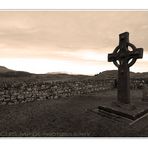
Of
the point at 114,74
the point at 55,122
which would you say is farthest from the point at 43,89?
the point at 114,74

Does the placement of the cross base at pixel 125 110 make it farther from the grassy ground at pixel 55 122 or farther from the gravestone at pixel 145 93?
the gravestone at pixel 145 93

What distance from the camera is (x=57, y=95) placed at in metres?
5.22

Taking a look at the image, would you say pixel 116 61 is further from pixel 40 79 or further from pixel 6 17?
pixel 6 17

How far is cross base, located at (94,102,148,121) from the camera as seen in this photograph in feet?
12.3

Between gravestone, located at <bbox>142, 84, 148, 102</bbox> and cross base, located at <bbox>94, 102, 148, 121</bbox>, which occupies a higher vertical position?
gravestone, located at <bbox>142, 84, 148, 102</bbox>

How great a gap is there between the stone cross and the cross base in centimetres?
14

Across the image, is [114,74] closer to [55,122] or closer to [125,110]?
[125,110]

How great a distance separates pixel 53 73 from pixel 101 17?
1.61m

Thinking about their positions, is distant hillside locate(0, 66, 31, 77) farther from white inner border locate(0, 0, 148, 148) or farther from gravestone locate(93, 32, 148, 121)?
gravestone locate(93, 32, 148, 121)

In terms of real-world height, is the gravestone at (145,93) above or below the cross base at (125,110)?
above

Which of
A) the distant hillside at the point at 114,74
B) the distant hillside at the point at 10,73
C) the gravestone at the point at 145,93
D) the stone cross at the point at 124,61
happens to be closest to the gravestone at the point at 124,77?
the stone cross at the point at 124,61

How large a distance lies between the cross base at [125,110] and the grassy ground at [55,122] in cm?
16

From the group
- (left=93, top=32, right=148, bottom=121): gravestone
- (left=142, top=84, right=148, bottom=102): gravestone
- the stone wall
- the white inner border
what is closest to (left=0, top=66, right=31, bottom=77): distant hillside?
the stone wall

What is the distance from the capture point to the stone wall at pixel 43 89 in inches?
174
